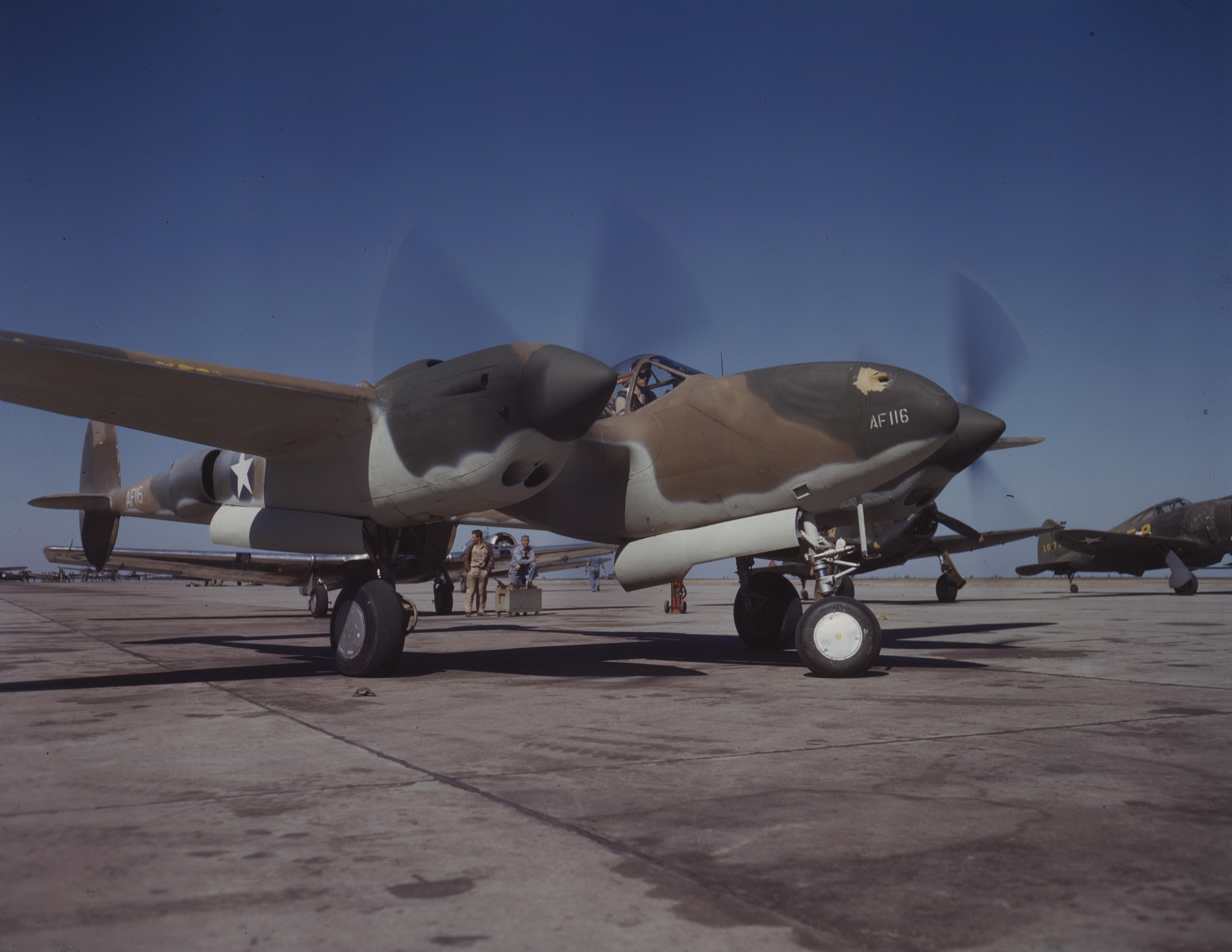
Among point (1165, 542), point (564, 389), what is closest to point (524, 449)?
point (564, 389)

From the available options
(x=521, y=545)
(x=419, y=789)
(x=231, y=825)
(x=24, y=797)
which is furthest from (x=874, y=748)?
(x=521, y=545)

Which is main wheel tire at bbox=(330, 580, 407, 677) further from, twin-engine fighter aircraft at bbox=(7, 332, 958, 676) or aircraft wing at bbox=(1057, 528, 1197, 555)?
aircraft wing at bbox=(1057, 528, 1197, 555)

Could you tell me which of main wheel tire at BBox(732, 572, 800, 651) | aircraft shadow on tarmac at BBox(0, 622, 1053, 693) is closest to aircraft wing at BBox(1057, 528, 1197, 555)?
aircraft shadow on tarmac at BBox(0, 622, 1053, 693)

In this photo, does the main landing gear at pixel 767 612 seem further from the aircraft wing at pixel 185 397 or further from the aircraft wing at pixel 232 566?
the aircraft wing at pixel 232 566

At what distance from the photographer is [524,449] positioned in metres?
7.03

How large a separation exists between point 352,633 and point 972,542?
2353 centimetres

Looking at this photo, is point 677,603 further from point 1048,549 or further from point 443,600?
point 1048,549

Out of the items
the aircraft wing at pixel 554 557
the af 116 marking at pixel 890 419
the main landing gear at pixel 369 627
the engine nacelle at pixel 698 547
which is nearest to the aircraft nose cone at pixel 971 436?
the af 116 marking at pixel 890 419

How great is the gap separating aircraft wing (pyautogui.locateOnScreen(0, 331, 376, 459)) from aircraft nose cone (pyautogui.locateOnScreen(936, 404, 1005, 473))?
5.39 m

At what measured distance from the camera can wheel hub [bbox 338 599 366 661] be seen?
7.76 meters

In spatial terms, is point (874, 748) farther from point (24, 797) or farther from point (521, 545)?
point (521, 545)

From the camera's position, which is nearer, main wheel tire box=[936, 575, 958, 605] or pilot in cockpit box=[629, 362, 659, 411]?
pilot in cockpit box=[629, 362, 659, 411]

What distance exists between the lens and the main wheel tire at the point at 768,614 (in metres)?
10.5

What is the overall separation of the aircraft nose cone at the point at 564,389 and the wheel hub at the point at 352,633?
8.29 ft
